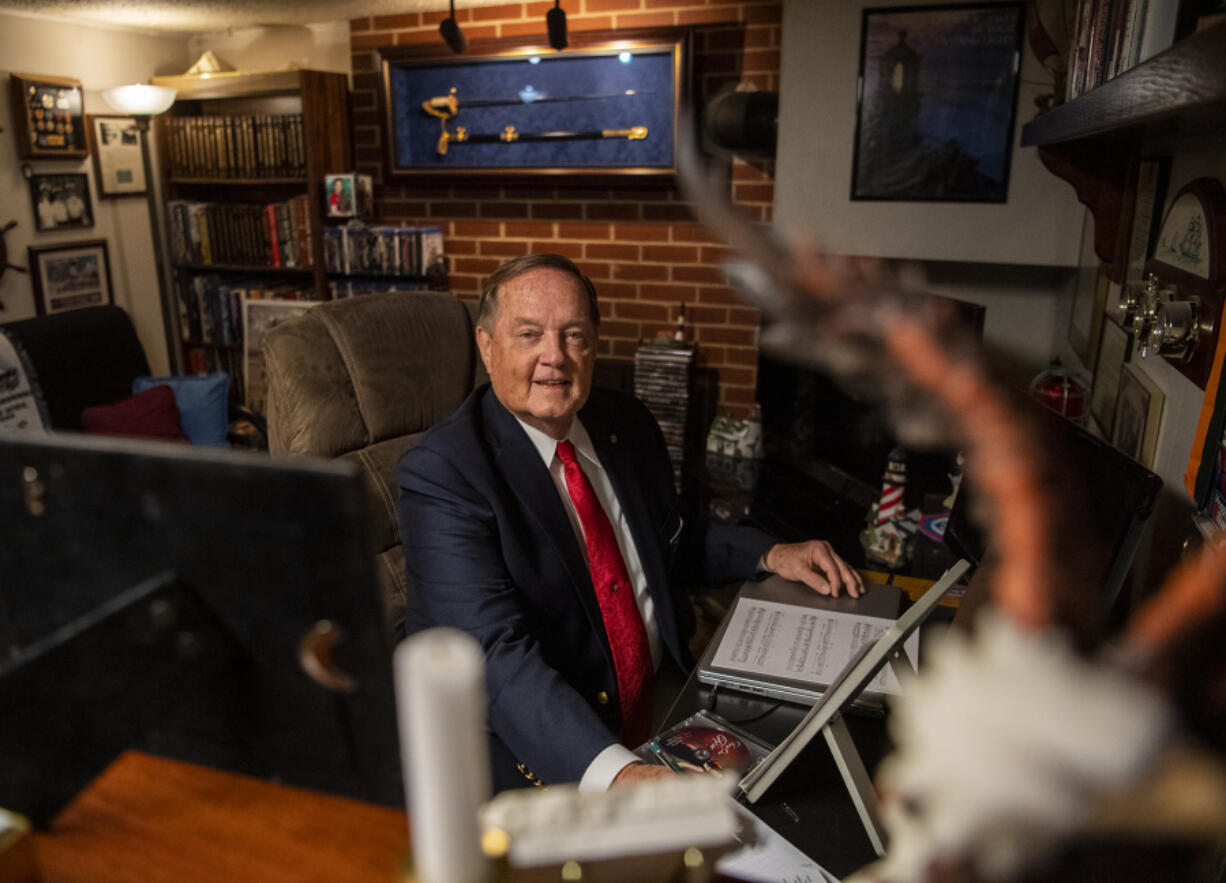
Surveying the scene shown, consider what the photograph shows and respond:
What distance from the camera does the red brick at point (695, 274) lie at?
11.1 ft

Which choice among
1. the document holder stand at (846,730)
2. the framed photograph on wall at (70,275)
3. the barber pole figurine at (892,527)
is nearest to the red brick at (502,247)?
the framed photograph on wall at (70,275)

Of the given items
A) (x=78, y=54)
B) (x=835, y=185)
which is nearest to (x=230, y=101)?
(x=78, y=54)

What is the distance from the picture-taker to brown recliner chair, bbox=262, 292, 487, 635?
1.81 metres

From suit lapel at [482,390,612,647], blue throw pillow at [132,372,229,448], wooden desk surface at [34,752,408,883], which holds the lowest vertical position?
blue throw pillow at [132,372,229,448]

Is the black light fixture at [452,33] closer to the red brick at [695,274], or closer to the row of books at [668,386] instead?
the red brick at [695,274]

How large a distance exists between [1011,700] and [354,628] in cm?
35

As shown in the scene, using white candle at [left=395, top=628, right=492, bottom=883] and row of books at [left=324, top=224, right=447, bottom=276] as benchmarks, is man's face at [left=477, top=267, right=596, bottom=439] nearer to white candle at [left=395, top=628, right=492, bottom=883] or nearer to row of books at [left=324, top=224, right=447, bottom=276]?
white candle at [left=395, top=628, right=492, bottom=883]

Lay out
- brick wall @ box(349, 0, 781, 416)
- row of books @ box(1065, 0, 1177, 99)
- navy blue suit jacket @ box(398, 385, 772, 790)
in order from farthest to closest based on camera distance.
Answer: brick wall @ box(349, 0, 781, 416) → navy blue suit jacket @ box(398, 385, 772, 790) → row of books @ box(1065, 0, 1177, 99)

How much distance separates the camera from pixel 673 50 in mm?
3078

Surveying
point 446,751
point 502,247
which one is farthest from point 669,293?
point 446,751

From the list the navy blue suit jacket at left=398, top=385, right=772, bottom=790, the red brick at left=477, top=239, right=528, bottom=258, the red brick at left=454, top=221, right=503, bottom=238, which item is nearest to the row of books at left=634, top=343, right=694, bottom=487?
the red brick at left=477, top=239, right=528, bottom=258

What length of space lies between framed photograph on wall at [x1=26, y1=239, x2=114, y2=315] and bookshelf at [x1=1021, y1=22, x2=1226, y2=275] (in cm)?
398

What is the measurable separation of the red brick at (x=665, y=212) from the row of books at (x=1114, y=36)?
1.77m

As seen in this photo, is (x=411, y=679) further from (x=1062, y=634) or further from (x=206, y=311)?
(x=206, y=311)
